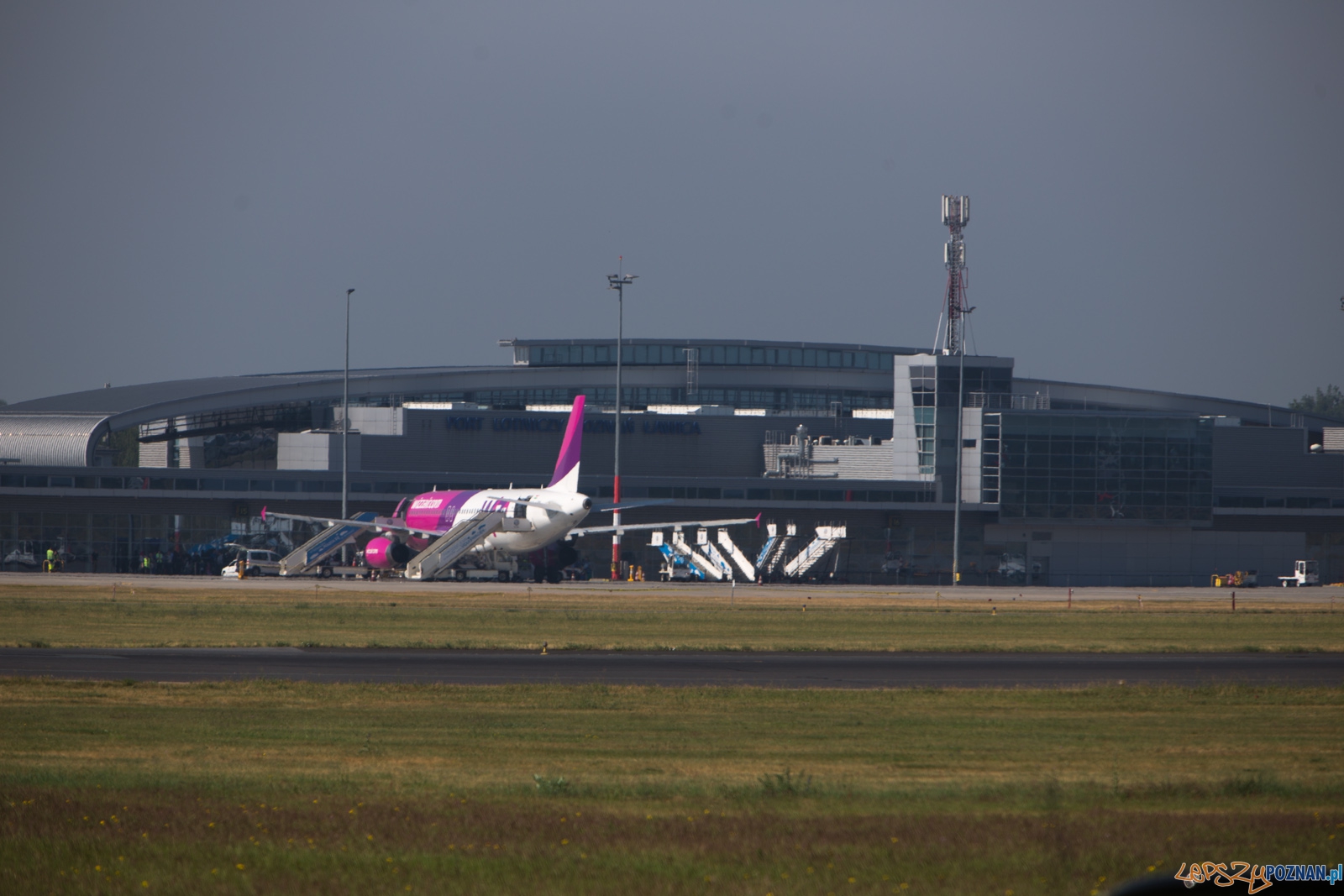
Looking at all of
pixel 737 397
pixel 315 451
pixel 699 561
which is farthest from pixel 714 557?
pixel 315 451

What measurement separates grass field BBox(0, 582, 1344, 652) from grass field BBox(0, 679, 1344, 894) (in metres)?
10.6

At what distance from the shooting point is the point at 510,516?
2616 inches

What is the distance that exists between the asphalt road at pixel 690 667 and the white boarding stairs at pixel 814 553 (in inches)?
1871

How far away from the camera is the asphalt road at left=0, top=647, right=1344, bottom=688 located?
2527 centimetres

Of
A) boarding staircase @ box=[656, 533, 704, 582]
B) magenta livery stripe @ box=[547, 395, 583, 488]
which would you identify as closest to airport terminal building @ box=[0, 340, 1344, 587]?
boarding staircase @ box=[656, 533, 704, 582]

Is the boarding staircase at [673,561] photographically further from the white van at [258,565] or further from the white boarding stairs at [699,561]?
the white van at [258,565]

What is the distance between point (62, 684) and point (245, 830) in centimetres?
1343

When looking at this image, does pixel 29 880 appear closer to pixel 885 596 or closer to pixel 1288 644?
pixel 1288 644

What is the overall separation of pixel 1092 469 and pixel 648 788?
75226 mm

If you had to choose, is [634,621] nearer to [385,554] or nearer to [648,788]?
[648,788]

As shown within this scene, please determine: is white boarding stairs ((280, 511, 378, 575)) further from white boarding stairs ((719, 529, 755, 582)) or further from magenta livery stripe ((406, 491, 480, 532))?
white boarding stairs ((719, 529, 755, 582))

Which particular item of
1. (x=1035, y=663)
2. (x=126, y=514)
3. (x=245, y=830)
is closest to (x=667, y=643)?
(x=1035, y=663)

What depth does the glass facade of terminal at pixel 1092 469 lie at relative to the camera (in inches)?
3305

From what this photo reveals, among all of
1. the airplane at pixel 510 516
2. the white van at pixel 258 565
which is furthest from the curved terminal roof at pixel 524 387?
the airplane at pixel 510 516
